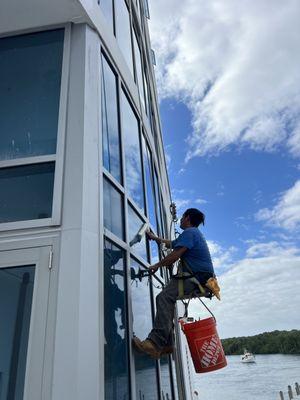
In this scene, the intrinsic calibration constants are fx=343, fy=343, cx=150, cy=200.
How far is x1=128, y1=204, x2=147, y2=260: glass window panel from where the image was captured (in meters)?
3.39

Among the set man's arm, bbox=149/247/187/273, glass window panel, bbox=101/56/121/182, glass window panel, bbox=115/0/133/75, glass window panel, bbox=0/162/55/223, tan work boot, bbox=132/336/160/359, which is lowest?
tan work boot, bbox=132/336/160/359

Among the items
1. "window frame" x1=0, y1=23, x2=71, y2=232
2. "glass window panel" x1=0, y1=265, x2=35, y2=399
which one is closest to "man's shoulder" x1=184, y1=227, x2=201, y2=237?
"window frame" x1=0, y1=23, x2=71, y2=232

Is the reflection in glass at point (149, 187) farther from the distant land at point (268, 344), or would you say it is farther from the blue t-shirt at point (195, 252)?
the distant land at point (268, 344)

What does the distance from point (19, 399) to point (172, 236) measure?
4.77 meters

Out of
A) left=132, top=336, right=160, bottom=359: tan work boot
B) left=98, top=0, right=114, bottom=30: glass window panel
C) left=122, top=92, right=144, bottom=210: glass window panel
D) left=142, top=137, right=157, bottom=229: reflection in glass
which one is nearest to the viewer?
left=132, top=336, right=160, bottom=359: tan work boot

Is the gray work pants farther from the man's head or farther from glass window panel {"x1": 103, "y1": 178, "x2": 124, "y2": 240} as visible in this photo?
the man's head

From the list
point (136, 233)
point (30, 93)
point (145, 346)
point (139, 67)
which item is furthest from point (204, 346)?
point (139, 67)

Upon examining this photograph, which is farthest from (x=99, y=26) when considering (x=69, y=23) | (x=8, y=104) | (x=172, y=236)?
(x=172, y=236)

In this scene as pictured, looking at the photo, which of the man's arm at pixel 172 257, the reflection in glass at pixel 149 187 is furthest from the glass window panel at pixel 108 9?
the man's arm at pixel 172 257

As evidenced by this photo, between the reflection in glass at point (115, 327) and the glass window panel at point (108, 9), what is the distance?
2761mm

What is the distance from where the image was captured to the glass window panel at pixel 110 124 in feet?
9.91

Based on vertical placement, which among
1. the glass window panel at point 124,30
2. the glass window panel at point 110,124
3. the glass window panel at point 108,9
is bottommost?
the glass window panel at point 110,124

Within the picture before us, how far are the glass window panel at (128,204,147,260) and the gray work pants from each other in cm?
53

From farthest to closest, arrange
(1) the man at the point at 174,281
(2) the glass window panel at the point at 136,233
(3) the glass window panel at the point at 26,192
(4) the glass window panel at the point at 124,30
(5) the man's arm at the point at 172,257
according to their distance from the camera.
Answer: (4) the glass window panel at the point at 124,30 → (2) the glass window panel at the point at 136,233 → (5) the man's arm at the point at 172,257 → (1) the man at the point at 174,281 → (3) the glass window panel at the point at 26,192
